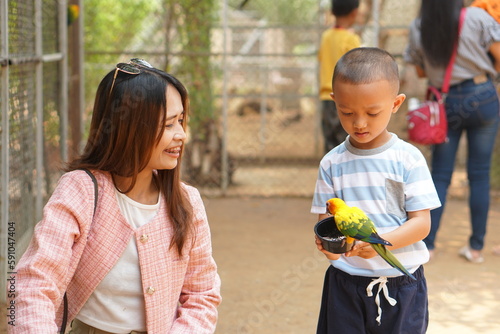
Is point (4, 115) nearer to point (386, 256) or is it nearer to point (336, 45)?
point (386, 256)

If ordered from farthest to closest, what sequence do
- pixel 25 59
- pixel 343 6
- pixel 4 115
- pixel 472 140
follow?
pixel 343 6 < pixel 472 140 < pixel 25 59 < pixel 4 115

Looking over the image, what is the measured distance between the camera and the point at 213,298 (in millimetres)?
2092

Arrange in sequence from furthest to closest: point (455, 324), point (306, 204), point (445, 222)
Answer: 1. point (306, 204)
2. point (445, 222)
3. point (455, 324)

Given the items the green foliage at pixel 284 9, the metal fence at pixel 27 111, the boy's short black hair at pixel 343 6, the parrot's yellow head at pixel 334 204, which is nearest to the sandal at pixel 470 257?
the boy's short black hair at pixel 343 6

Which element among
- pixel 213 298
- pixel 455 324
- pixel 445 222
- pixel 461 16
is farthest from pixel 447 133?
pixel 213 298

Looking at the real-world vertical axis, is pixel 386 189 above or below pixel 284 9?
below

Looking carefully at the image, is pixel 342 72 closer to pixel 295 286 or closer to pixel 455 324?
pixel 455 324

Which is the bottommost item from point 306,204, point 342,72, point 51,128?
point 306,204

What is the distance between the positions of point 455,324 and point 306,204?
330cm

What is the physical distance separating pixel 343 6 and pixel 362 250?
337 centimetres

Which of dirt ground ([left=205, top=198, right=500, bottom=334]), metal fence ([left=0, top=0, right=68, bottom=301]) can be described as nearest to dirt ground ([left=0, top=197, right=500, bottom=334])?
dirt ground ([left=205, top=198, right=500, bottom=334])

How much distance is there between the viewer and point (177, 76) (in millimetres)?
7324

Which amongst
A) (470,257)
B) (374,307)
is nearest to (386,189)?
(374,307)

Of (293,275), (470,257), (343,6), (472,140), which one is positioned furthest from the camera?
(343,6)
